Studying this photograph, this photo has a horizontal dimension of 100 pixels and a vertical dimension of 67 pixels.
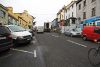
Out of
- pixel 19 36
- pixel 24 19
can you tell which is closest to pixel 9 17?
pixel 19 36

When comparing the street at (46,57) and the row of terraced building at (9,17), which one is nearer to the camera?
the street at (46,57)

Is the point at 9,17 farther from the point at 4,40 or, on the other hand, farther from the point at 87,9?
the point at 4,40

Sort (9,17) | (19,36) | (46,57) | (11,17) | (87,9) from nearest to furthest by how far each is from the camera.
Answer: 1. (46,57)
2. (19,36)
3. (87,9)
4. (9,17)
5. (11,17)

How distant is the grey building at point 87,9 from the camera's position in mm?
33272

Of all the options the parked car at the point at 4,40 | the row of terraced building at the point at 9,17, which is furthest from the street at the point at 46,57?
the row of terraced building at the point at 9,17

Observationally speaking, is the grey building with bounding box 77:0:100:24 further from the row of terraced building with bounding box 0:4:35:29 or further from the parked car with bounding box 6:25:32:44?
the parked car with bounding box 6:25:32:44

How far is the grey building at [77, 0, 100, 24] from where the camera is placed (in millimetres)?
33272

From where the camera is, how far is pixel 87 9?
38.6m

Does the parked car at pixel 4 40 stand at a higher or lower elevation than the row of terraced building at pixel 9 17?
lower

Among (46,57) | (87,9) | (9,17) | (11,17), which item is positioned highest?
(87,9)

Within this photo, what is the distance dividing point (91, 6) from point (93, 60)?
30.2 meters

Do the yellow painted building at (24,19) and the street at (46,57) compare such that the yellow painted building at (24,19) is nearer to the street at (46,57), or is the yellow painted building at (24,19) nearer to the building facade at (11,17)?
the building facade at (11,17)

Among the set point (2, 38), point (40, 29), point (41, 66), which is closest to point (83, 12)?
point (40, 29)

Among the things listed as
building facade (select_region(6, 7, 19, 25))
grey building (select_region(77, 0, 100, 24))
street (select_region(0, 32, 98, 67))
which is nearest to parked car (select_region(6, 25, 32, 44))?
street (select_region(0, 32, 98, 67))
